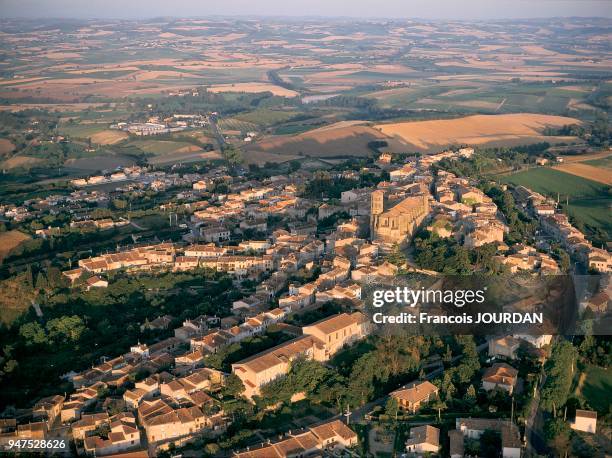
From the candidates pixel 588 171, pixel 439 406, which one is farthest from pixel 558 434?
pixel 588 171

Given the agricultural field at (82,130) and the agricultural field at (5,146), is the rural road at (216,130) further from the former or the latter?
the agricultural field at (5,146)

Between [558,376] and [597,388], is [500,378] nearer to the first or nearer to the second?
[558,376]

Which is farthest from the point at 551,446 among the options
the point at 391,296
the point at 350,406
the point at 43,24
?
the point at 43,24

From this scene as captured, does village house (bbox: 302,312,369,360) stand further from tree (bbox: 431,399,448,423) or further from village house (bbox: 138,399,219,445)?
village house (bbox: 138,399,219,445)

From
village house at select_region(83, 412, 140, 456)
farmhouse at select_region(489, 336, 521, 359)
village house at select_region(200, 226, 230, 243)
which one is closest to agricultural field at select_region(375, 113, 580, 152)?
village house at select_region(200, 226, 230, 243)

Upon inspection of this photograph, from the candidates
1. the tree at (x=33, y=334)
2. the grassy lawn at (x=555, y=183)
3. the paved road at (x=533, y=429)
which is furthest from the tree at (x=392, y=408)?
the grassy lawn at (x=555, y=183)

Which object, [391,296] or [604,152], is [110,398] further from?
[604,152]
